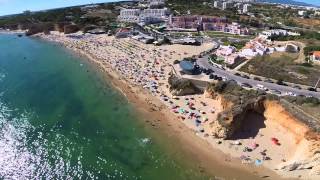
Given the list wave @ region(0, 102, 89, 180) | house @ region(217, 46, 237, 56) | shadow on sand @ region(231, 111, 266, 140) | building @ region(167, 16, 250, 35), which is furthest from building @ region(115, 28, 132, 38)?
shadow on sand @ region(231, 111, 266, 140)

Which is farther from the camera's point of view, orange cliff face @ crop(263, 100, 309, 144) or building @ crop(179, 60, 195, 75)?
building @ crop(179, 60, 195, 75)

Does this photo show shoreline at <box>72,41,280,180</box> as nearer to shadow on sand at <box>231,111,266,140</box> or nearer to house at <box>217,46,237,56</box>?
shadow on sand at <box>231,111,266,140</box>

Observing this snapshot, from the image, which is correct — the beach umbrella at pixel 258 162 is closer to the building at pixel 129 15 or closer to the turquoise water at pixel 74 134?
the turquoise water at pixel 74 134

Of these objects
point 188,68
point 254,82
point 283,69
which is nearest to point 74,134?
point 188,68

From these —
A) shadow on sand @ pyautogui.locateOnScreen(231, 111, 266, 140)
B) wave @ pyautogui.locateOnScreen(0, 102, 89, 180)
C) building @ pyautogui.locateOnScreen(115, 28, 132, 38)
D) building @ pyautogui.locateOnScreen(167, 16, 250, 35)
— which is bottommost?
wave @ pyautogui.locateOnScreen(0, 102, 89, 180)

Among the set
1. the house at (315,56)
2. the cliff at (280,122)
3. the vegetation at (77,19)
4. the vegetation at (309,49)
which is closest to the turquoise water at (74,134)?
the cliff at (280,122)

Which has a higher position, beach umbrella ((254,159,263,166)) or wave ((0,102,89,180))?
wave ((0,102,89,180))
